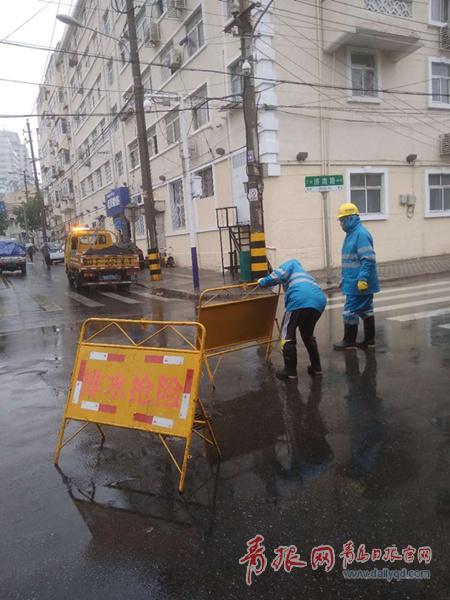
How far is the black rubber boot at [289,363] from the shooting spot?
18.1ft

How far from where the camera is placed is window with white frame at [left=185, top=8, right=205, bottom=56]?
18.8 m

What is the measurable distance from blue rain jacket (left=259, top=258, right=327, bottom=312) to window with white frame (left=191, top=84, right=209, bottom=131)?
1497 centimetres

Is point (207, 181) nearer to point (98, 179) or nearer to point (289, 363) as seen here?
point (289, 363)

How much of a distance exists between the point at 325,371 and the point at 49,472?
135 inches

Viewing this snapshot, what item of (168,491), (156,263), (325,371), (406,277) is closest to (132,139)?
(156,263)

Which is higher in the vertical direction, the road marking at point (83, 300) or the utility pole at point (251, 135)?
the utility pole at point (251, 135)

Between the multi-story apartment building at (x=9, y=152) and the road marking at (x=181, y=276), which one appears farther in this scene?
the multi-story apartment building at (x=9, y=152)

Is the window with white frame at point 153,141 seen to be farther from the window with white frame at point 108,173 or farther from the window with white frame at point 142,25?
the window with white frame at point 108,173

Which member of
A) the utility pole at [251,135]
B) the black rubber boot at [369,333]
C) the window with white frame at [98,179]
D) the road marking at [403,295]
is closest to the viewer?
the black rubber boot at [369,333]

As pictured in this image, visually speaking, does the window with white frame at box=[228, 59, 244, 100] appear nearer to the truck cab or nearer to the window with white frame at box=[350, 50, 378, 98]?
the window with white frame at box=[350, 50, 378, 98]

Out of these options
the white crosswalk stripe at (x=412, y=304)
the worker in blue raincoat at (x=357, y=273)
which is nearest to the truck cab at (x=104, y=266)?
the white crosswalk stripe at (x=412, y=304)

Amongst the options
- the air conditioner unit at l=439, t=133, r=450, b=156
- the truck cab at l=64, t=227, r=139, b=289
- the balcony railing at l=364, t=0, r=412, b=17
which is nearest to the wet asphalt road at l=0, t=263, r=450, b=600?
the truck cab at l=64, t=227, r=139, b=289

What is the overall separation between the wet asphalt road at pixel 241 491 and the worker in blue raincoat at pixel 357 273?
832mm

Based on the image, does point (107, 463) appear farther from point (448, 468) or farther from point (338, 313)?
point (338, 313)
